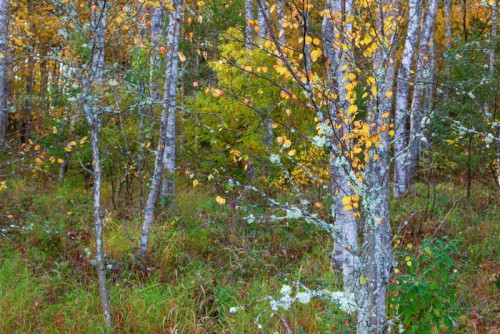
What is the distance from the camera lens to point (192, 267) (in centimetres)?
573

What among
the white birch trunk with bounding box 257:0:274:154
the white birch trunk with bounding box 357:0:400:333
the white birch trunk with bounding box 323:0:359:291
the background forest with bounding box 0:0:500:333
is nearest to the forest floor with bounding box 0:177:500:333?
the background forest with bounding box 0:0:500:333

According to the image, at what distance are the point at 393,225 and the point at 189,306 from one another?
4118mm

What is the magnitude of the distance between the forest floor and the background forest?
0.09 ft

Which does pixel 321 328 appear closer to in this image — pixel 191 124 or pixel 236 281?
pixel 236 281

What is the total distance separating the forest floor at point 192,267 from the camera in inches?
173

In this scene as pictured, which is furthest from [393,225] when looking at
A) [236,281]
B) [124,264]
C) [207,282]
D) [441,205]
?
[124,264]

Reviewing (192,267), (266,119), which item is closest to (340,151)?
(192,267)

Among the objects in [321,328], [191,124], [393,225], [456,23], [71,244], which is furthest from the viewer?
[456,23]

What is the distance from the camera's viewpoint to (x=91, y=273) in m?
5.38

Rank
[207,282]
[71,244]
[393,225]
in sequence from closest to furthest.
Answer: [207,282]
[71,244]
[393,225]

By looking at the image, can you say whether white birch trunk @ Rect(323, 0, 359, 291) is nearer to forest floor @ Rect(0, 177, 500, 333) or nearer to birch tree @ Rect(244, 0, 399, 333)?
birch tree @ Rect(244, 0, 399, 333)

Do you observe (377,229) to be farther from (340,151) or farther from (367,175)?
(340,151)

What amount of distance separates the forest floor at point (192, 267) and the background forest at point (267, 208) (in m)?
0.03

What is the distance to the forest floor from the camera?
14.4 ft
